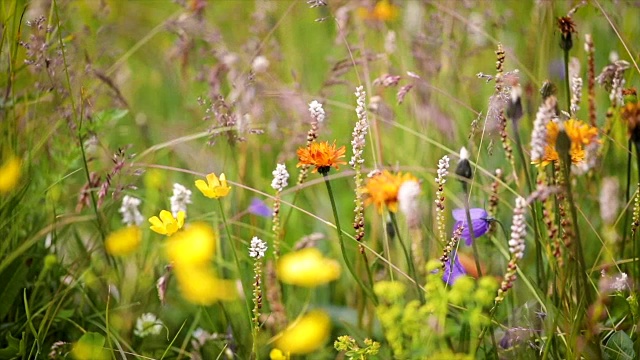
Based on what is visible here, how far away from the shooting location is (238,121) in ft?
4.48

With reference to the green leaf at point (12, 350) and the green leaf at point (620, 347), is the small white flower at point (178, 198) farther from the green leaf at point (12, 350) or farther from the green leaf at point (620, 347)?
the green leaf at point (620, 347)

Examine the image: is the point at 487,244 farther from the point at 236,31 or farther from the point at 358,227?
the point at 236,31

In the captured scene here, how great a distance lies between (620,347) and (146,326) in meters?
0.72

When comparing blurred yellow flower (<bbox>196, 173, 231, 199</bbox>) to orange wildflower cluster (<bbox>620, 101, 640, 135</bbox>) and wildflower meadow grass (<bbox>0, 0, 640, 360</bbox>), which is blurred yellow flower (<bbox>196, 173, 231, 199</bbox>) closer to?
wildflower meadow grass (<bbox>0, 0, 640, 360</bbox>)

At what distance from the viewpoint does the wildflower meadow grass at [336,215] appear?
1.02 m

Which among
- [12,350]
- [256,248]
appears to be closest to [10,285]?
[12,350]

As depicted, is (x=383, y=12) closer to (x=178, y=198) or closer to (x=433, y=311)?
(x=178, y=198)

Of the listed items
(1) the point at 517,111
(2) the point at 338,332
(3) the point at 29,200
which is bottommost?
(2) the point at 338,332

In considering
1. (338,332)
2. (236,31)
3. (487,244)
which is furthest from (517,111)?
(236,31)

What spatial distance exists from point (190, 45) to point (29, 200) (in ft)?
2.46

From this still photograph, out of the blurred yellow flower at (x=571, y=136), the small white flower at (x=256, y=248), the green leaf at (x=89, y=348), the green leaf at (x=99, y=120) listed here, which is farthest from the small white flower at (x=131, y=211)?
the blurred yellow flower at (x=571, y=136)

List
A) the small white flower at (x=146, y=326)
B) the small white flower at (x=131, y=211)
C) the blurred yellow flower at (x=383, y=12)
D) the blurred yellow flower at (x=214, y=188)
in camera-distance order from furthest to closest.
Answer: the blurred yellow flower at (x=383, y=12)
the small white flower at (x=131, y=211)
the small white flower at (x=146, y=326)
the blurred yellow flower at (x=214, y=188)

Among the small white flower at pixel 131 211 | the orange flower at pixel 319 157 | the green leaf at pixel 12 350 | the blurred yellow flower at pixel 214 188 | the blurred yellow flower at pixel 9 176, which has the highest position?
the orange flower at pixel 319 157

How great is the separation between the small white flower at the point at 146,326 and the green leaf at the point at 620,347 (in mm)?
672
